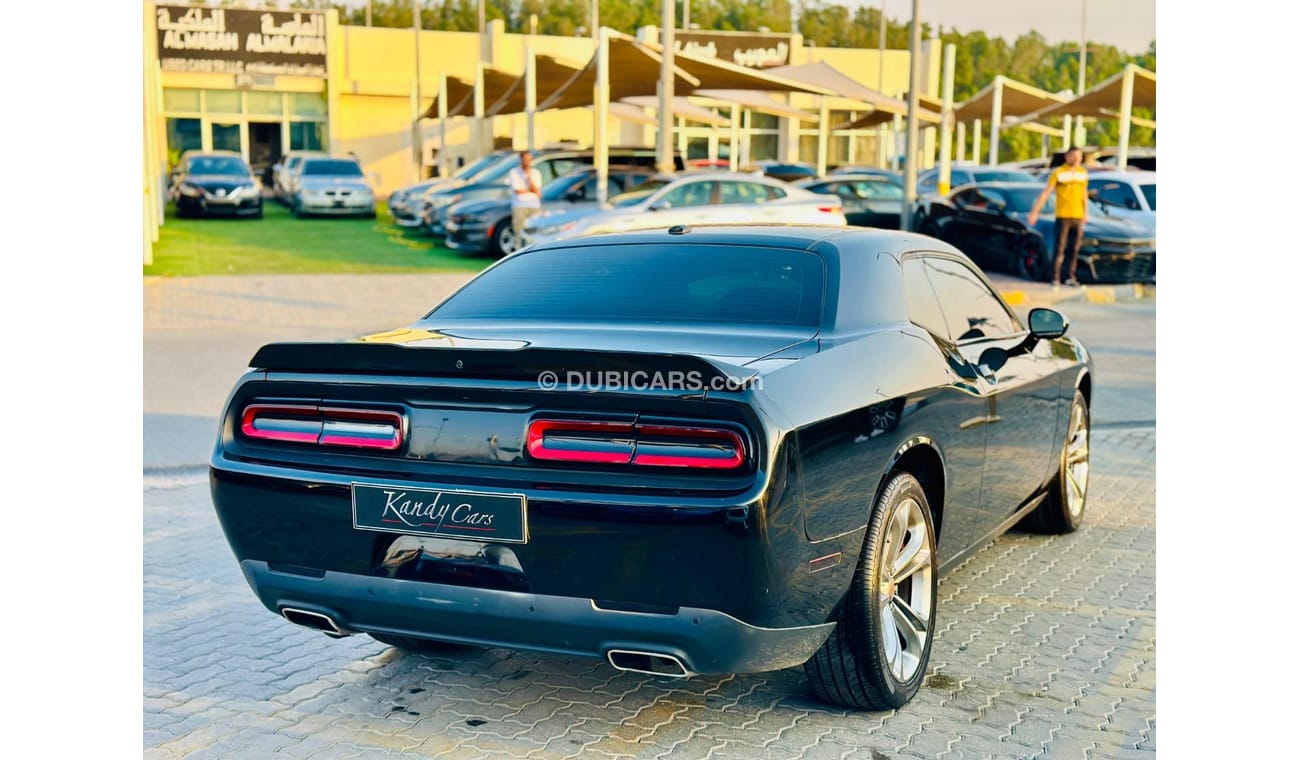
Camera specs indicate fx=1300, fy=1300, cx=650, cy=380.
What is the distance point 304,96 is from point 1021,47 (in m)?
63.3

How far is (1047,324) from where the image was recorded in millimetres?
5355

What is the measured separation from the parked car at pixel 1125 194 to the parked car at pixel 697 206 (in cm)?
397

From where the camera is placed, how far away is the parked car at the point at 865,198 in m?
24.1

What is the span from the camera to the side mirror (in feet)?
17.6

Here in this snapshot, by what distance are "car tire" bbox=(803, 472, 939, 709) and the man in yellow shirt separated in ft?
44.8

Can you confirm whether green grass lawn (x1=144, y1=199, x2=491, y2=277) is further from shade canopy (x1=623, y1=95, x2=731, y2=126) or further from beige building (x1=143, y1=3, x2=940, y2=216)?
beige building (x1=143, y1=3, x2=940, y2=216)

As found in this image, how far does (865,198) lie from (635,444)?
2143 centimetres

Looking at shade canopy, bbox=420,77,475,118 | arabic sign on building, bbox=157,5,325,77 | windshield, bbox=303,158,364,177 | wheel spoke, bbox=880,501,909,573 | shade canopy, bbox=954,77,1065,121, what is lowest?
wheel spoke, bbox=880,501,909,573

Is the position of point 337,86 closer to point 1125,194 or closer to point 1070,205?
point 1125,194

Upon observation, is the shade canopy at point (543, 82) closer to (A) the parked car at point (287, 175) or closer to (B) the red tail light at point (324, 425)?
(A) the parked car at point (287, 175)

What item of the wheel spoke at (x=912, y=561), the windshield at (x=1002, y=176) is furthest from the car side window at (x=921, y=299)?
the windshield at (x=1002, y=176)

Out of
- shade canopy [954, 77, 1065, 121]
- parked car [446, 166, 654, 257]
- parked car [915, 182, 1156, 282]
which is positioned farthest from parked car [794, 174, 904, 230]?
shade canopy [954, 77, 1065, 121]
